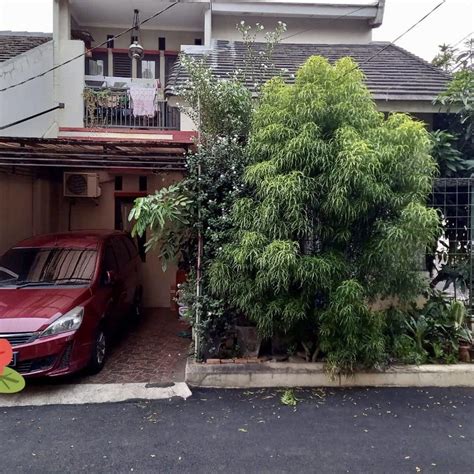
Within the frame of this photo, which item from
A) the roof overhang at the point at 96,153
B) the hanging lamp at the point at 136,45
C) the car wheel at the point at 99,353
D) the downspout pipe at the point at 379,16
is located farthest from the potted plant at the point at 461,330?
the hanging lamp at the point at 136,45

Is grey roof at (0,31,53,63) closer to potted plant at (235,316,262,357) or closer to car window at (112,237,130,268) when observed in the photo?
car window at (112,237,130,268)

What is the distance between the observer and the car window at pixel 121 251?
6.90m

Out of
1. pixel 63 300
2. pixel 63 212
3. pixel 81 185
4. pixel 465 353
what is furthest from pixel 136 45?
pixel 465 353

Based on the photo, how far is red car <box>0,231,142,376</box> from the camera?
4426mm

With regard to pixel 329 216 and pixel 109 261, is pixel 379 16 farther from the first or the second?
pixel 109 261

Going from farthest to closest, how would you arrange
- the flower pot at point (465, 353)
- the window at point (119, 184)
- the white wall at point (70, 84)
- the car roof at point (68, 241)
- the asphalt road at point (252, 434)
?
the window at point (119, 184)
the white wall at point (70, 84)
the car roof at point (68, 241)
the flower pot at point (465, 353)
the asphalt road at point (252, 434)

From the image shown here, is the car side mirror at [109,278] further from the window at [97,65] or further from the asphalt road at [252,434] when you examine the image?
the window at [97,65]

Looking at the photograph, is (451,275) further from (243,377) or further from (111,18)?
(111,18)

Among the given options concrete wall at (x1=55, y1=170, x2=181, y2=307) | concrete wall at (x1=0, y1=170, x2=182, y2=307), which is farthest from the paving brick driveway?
concrete wall at (x1=0, y1=170, x2=182, y2=307)

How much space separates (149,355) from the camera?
597 centimetres

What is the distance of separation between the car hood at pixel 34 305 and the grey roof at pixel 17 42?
6058 mm

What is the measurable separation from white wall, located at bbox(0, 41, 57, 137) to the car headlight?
5.02 m

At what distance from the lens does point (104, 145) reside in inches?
219

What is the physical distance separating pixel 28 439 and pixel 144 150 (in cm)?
371
